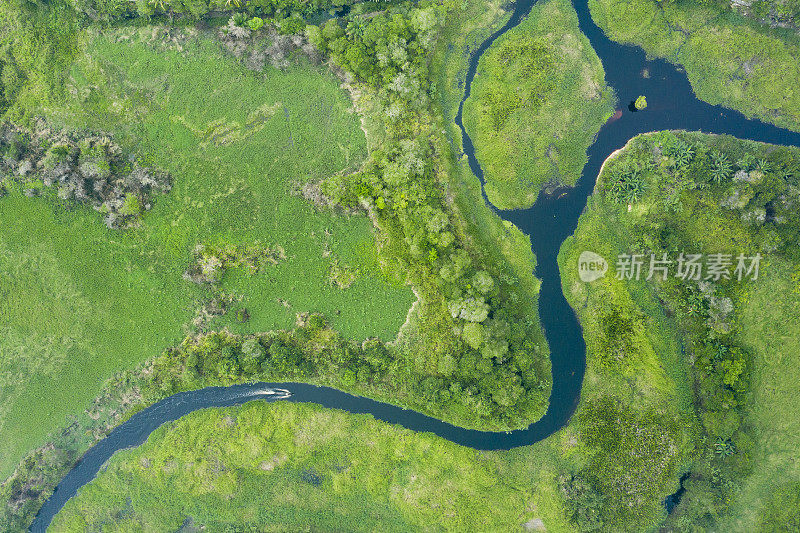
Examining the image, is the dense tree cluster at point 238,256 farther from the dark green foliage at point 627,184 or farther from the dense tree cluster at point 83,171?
the dark green foliage at point 627,184

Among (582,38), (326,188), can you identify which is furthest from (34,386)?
(582,38)

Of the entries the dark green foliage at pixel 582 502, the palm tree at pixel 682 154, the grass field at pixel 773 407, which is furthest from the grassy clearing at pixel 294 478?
the palm tree at pixel 682 154

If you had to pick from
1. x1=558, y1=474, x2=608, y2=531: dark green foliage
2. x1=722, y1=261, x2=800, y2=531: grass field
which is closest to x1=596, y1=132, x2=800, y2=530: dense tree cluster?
x1=722, y1=261, x2=800, y2=531: grass field

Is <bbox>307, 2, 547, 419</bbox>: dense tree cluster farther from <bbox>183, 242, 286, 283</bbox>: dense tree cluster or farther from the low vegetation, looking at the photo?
<bbox>183, 242, 286, 283</bbox>: dense tree cluster

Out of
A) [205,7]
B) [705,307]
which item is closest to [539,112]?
[705,307]

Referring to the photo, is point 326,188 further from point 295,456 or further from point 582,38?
point 582,38
